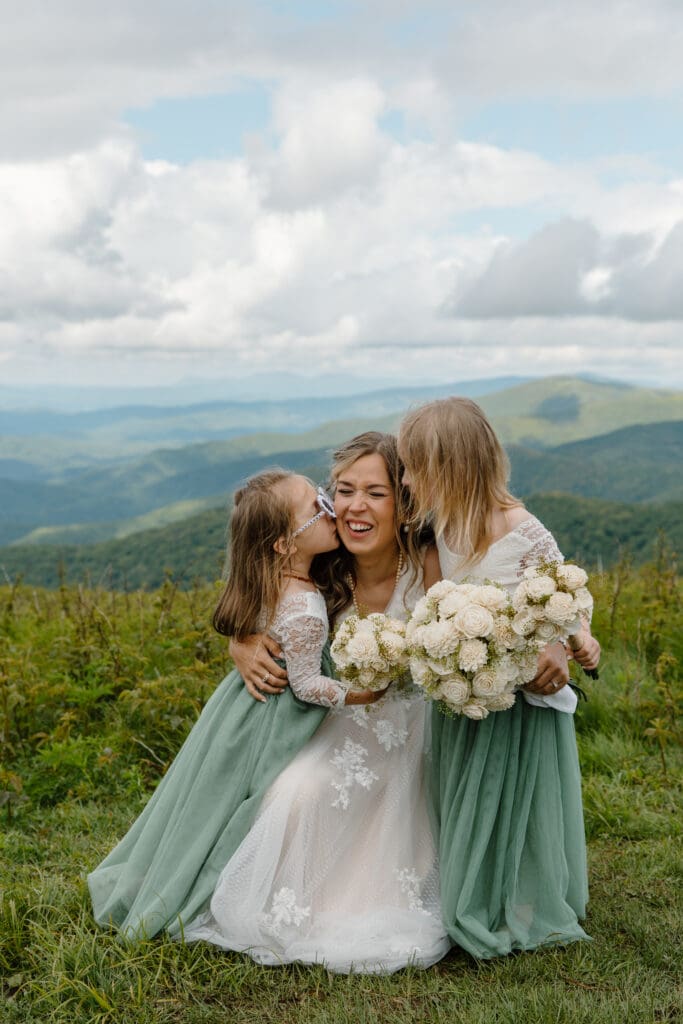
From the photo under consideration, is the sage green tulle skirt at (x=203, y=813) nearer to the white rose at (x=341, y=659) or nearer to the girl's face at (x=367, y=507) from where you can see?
the white rose at (x=341, y=659)

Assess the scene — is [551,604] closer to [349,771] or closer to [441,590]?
[441,590]

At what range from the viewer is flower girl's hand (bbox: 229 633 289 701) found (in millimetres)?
4488

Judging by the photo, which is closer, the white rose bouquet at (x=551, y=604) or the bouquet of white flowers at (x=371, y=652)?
the white rose bouquet at (x=551, y=604)

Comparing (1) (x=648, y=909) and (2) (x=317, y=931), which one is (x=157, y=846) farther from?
(1) (x=648, y=909)

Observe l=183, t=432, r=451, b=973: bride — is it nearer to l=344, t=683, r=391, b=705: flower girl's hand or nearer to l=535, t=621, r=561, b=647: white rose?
l=344, t=683, r=391, b=705: flower girl's hand

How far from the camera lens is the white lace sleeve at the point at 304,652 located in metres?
4.37

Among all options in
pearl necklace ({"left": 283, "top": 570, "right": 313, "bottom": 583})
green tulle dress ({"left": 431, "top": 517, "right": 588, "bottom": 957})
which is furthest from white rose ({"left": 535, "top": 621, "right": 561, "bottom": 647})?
pearl necklace ({"left": 283, "top": 570, "right": 313, "bottom": 583})

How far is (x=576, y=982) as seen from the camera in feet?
13.3

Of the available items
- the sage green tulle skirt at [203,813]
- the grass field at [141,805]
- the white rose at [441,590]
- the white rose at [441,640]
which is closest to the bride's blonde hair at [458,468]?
the white rose at [441,590]

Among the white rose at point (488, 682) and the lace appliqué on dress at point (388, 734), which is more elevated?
the white rose at point (488, 682)

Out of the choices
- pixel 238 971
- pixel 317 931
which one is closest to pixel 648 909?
pixel 317 931

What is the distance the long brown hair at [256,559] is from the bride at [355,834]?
0.15 m

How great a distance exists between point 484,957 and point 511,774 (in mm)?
845

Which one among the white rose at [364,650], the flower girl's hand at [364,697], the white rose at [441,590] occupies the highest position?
the white rose at [441,590]
